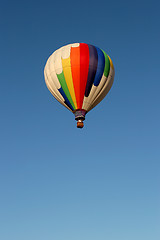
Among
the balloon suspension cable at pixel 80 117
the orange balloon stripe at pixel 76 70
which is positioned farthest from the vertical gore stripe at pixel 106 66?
the balloon suspension cable at pixel 80 117

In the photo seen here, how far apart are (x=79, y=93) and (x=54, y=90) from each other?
2635mm

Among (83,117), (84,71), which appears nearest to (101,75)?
(84,71)

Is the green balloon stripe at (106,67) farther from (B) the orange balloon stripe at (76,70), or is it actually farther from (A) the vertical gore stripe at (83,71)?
(B) the orange balloon stripe at (76,70)

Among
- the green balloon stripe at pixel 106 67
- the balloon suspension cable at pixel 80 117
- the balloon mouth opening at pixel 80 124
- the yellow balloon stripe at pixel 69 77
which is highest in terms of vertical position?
the green balloon stripe at pixel 106 67

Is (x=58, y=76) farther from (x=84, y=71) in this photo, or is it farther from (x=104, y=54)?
(x=104, y=54)

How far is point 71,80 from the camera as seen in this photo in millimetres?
37875

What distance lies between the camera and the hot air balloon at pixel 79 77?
3772cm

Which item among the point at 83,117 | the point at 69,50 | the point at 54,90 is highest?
the point at 69,50

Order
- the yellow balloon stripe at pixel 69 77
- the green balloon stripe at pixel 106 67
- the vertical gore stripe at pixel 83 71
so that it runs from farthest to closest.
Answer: the green balloon stripe at pixel 106 67 → the yellow balloon stripe at pixel 69 77 → the vertical gore stripe at pixel 83 71

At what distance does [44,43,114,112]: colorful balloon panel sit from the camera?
3775cm

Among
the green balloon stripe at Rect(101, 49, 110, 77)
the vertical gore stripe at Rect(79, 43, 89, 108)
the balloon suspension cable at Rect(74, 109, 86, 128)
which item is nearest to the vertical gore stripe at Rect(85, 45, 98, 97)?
the vertical gore stripe at Rect(79, 43, 89, 108)

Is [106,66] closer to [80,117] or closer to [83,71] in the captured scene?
[83,71]

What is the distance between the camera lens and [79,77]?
3775 centimetres

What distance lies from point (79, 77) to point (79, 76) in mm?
87
